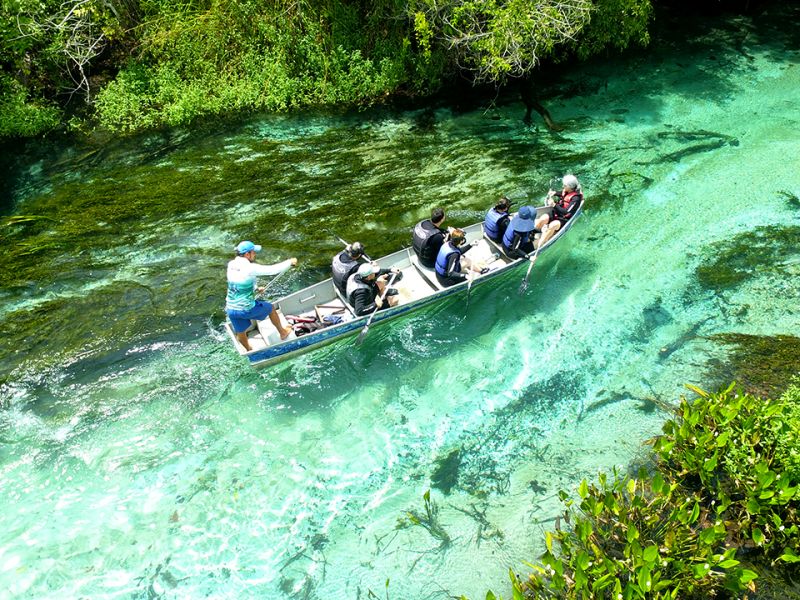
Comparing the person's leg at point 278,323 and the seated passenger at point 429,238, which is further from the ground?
the seated passenger at point 429,238

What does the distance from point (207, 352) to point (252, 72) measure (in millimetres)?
10572

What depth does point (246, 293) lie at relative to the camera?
9.89 meters

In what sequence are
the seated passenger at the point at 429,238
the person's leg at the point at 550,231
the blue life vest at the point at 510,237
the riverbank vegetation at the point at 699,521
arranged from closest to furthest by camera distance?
the riverbank vegetation at the point at 699,521
the seated passenger at the point at 429,238
the blue life vest at the point at 510,237
the person's leg at the point at 550,231

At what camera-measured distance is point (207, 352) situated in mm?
11391

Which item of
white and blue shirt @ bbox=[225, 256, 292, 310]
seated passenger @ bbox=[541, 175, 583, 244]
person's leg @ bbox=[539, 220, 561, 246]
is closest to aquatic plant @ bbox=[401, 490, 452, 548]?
white and blue shirt @ bbox=[225, 256, 292, 310]

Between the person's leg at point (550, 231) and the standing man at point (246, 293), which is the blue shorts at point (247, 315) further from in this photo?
the person's leg at point (550, 231)

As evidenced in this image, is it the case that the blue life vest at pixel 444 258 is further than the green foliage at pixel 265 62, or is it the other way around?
the green foliage at pixel 265 62

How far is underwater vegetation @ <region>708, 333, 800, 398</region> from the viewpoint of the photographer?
10.2 meters

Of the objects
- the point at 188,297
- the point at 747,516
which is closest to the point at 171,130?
the point at 188,297

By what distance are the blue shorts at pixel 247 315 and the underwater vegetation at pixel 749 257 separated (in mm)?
8649

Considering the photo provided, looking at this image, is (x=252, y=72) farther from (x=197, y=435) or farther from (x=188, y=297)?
(x=197, y=435)

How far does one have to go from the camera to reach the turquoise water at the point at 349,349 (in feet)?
29.0

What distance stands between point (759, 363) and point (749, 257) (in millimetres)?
3270

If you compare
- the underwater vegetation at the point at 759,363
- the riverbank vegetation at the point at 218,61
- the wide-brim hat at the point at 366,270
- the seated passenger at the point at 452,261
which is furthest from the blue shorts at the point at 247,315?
the riverbank vegetation at the point at 218,61
